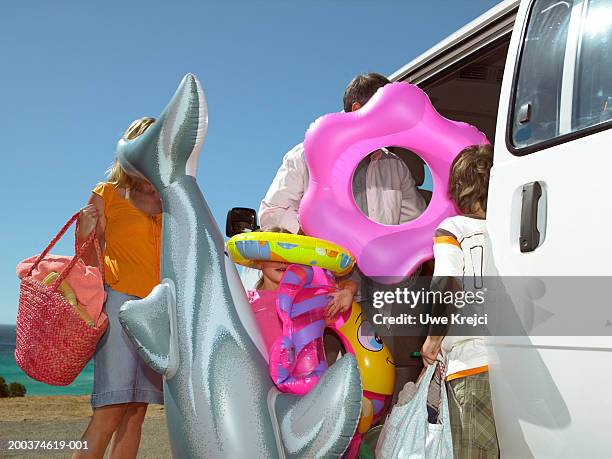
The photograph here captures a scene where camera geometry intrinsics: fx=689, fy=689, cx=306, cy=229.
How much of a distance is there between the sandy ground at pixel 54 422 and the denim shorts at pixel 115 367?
1.92 meters

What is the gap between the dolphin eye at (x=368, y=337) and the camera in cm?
268

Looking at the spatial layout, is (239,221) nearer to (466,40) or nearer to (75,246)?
(75,246)

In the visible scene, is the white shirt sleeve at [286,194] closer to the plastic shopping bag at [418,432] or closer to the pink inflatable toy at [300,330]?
the pink inflatable toy at [300,330]

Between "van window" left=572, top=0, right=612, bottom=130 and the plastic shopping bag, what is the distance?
3.02ft

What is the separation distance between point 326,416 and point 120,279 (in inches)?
51.4

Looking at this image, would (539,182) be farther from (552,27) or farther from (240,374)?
(240,374)

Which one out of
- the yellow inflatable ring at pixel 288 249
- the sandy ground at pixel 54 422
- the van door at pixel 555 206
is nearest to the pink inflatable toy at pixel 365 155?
the yellow inflatable ring at pixel 288 249

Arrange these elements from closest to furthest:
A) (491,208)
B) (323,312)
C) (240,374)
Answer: (240,374), (491,208), (323,312)

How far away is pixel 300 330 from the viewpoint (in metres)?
2.23

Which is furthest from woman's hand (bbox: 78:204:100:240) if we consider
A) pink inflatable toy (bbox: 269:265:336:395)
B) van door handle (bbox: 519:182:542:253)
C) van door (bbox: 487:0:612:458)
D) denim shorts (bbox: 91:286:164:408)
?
van door handle (bbox: 519:182:542:253)

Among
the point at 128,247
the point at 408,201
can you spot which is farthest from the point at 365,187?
the point at 128,247

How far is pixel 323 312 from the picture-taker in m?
2.37

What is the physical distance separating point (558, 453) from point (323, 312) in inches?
33.9

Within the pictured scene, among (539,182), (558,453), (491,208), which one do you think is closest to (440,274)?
(491,208)
